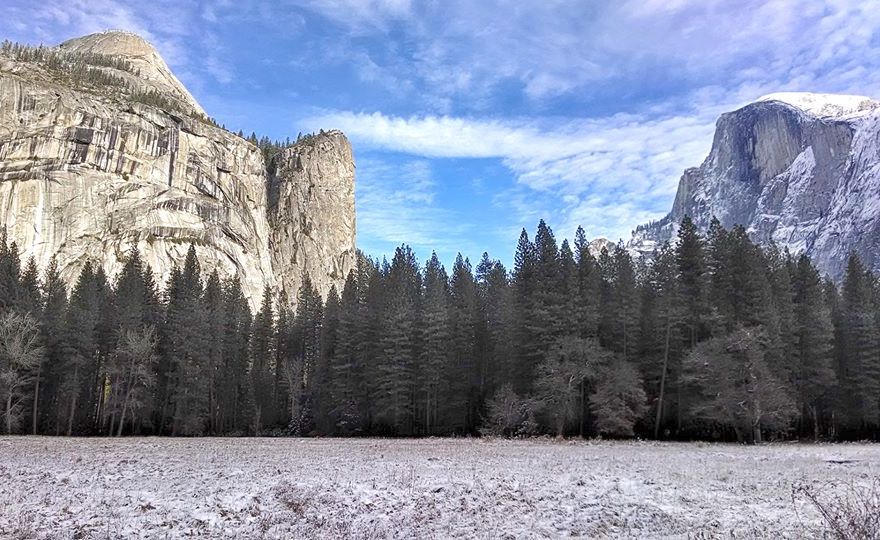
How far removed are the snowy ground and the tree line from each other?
2432cm

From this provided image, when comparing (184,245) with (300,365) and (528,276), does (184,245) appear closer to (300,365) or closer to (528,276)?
(300,365)

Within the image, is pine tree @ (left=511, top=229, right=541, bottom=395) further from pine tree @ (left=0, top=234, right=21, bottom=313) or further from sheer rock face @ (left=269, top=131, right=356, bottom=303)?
sheer rock face @ (left=269, top=131, right=356, bottom=303)

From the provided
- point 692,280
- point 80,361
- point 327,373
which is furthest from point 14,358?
point 692,280

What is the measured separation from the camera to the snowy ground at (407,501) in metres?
11.1

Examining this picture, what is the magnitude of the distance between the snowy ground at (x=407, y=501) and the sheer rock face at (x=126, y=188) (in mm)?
106292

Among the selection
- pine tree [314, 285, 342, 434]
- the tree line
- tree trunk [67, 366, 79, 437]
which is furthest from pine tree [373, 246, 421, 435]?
tree trunk [67, 366, 79, 437]

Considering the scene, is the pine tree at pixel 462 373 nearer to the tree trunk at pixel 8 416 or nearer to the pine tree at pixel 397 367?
the pine tree at pixel 397 367

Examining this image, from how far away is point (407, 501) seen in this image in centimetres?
1328

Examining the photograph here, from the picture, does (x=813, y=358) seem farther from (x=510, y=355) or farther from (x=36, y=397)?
(x=36, y=397)

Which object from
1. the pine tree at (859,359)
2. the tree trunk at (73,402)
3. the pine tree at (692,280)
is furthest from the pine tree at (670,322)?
the tree trunk at (73,402)

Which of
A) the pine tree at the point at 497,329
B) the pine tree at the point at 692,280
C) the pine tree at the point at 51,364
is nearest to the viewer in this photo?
the pine tree at the point at 692,280

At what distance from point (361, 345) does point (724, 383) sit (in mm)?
34226

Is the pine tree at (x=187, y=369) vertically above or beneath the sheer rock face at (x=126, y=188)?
beneath

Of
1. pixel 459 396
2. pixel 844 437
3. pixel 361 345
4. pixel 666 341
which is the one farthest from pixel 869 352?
pixel 361 345
